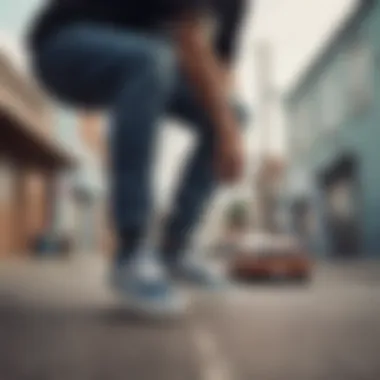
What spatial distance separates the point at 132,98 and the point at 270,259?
0.43 ft

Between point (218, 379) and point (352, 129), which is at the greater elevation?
point (352, 129)

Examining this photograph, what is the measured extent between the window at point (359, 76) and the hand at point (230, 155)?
76 mm

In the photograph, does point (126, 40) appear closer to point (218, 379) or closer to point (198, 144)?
point (198, 144)

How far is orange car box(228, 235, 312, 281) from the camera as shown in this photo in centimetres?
46

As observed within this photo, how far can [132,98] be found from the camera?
503mm

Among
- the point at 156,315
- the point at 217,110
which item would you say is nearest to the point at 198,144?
the point at 217,110

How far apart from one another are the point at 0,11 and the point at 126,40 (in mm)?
74

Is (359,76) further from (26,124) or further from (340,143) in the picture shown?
(26,124)

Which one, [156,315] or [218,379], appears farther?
[156,315]

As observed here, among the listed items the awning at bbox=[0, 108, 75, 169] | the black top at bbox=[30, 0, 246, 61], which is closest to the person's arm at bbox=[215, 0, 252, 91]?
the black top at bbox=[30, 0, 246, 61]

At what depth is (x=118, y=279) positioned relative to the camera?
52cm

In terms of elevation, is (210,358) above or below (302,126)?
below

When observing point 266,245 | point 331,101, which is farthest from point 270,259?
point 331,101

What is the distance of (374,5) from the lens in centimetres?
48
